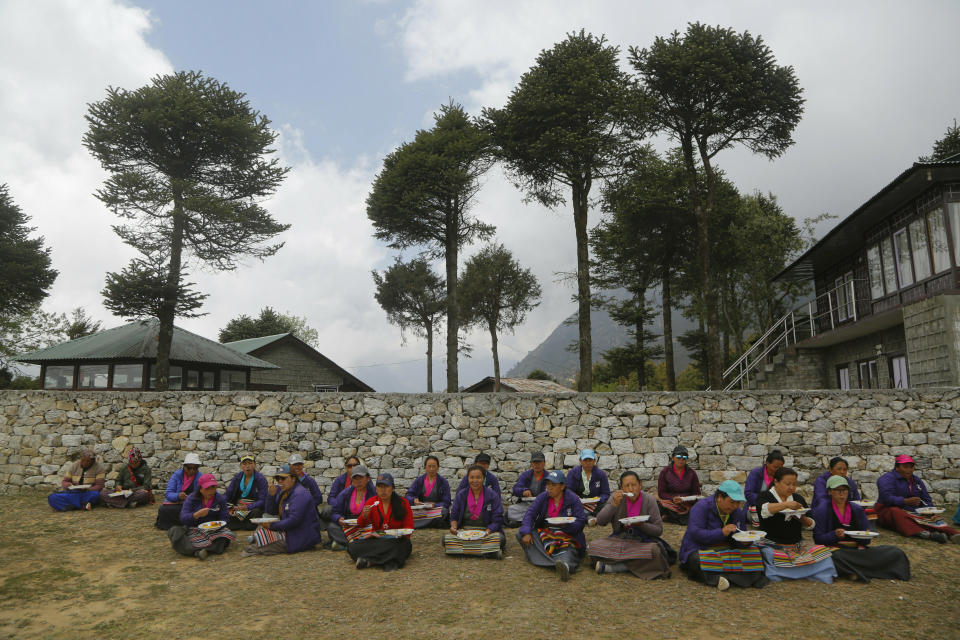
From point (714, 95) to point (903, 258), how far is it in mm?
7416

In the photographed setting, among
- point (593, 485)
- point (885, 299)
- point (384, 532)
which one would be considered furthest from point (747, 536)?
point (885, 299)

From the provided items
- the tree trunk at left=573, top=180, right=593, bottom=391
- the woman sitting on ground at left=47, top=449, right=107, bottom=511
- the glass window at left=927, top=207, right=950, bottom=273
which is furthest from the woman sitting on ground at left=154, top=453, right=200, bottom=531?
the glass window at left=927, top=207, right=950, bottom=273

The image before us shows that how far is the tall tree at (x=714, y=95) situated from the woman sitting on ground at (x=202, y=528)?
14.5 m

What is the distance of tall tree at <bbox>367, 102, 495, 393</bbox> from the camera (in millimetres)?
22078

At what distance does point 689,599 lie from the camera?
541 cm

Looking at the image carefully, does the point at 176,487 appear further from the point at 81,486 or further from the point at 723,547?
the point at 723,547

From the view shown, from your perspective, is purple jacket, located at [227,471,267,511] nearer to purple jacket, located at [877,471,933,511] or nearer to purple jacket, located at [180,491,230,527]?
purple jacket, located at [180,491,230,527]

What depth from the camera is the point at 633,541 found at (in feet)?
20.8

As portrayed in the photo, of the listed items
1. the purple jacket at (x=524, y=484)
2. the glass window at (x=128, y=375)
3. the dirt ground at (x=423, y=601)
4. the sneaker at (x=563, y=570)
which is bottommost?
the dirt ground at (x=423, y=601)

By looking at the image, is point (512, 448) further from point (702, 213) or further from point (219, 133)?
point (219, 133)

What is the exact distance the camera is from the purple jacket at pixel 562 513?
21.7 ft

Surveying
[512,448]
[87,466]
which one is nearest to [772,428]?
[512,448]

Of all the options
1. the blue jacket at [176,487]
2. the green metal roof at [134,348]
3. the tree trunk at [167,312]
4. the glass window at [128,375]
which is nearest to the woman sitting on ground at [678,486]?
the blue jacket at [176,487]

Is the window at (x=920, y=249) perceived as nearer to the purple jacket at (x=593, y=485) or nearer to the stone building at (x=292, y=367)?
the purple jacket at (x=593, y=485)
